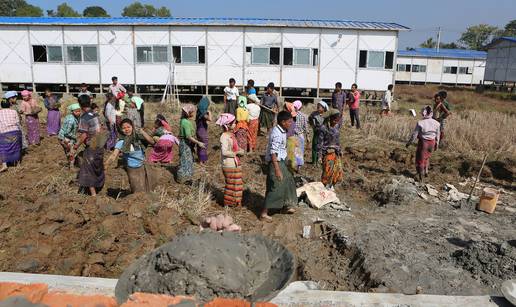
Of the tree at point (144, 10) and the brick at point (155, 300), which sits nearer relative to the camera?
the brick at point (155, 300)

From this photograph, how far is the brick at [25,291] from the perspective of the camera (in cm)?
234

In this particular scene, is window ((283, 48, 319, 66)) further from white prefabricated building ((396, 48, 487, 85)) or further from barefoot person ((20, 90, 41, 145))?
white prefabricated building ((396, 48, 487, 85))

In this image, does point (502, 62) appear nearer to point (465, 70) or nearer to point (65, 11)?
point (465, 70)

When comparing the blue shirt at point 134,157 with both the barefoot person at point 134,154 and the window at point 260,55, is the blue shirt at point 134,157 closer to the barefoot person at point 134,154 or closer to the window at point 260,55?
the barefoot person at point 134,154

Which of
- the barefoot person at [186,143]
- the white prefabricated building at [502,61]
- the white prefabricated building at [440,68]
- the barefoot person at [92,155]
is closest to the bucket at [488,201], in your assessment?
the barefoot person at [186,143]

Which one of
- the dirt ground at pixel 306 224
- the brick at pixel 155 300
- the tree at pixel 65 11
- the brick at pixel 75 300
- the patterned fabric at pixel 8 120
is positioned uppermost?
the tree at pixel 65 11

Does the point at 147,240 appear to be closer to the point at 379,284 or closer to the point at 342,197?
the point at 379,284

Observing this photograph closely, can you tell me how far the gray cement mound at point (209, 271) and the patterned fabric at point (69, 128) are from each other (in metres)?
5.04

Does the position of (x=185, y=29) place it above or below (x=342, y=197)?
above

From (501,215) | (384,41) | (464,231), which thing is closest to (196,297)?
(464,231)

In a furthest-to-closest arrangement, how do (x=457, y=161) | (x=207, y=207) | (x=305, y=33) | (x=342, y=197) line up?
(x=305, y=33) < (x=457, y=161) < (x=342, y=197) < (x=207, y=207)

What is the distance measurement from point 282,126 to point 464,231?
2750 millimetres

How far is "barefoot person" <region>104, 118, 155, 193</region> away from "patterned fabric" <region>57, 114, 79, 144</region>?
2006 millimetres

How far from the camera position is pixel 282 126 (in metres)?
5.05
